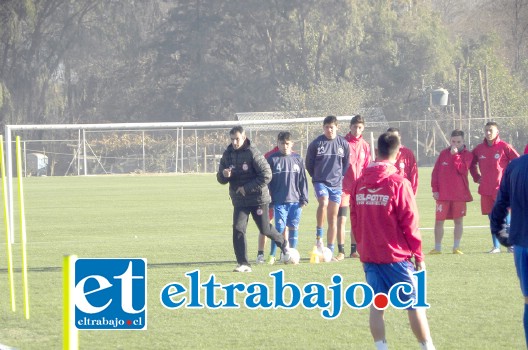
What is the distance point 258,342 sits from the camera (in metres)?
8.23

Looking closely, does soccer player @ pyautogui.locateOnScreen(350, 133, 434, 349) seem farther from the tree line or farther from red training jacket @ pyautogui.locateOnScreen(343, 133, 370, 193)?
the tree line

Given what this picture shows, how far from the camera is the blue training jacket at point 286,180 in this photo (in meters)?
13.6

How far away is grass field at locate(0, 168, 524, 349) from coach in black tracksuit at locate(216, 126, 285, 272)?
1.68 feet

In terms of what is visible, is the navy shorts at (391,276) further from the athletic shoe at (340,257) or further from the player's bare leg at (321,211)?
the athletic shoe at (340,257)

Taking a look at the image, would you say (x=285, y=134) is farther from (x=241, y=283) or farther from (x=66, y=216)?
(x=66, y=216)

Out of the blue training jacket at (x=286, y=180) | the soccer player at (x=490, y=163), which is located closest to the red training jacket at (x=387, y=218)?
the blue training jacket at (x=286, y=180)

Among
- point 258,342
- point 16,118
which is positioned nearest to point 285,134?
point 258,342

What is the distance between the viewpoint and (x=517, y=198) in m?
6.69

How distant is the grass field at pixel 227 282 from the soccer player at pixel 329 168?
0.75 meters

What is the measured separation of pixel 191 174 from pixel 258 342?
132 feet

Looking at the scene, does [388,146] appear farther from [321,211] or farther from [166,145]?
[166,145]

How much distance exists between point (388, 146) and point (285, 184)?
21.4ft

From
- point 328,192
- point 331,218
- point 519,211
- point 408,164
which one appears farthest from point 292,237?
point 519,211

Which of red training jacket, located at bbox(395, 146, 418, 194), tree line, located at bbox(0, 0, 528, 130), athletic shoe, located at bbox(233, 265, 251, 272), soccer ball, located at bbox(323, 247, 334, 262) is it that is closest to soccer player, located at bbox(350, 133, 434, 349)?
athletic shoe, located at bbox(233, 265, 251, 272)
